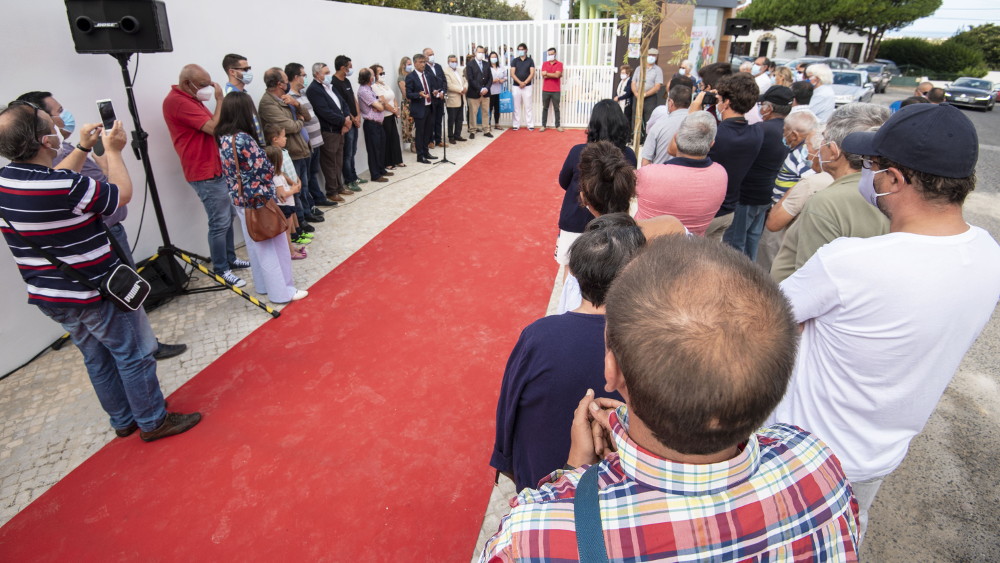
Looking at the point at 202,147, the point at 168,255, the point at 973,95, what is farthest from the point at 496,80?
the point at 973,95

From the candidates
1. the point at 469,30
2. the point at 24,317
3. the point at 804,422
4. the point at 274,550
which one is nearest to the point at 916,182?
the point at 804,422

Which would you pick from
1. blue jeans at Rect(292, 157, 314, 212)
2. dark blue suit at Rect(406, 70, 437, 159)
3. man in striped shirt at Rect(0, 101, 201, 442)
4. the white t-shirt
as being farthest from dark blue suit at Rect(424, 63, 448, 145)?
the white t-shirt

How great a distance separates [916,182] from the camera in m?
1.42

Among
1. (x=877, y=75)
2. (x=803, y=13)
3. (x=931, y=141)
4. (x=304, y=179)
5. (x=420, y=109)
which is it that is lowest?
(x=304, y=179)

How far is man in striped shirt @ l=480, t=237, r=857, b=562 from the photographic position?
728 mm

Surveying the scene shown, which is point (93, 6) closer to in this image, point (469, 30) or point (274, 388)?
point (274, 388)

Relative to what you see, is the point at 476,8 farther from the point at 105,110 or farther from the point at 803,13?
the point at 105,110

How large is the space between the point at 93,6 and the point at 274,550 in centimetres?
389

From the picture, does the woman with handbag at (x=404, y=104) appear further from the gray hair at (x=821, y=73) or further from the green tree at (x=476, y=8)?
the green tree at (x=476, y=8)

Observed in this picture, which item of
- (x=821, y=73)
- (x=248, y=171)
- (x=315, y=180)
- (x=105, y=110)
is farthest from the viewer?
(x=315, y=180)

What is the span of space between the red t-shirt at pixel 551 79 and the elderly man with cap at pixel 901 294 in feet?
34.9

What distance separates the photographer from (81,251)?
2574 millimetres

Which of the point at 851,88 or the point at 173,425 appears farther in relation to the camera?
the point at 851,88

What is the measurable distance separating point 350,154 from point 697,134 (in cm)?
590
